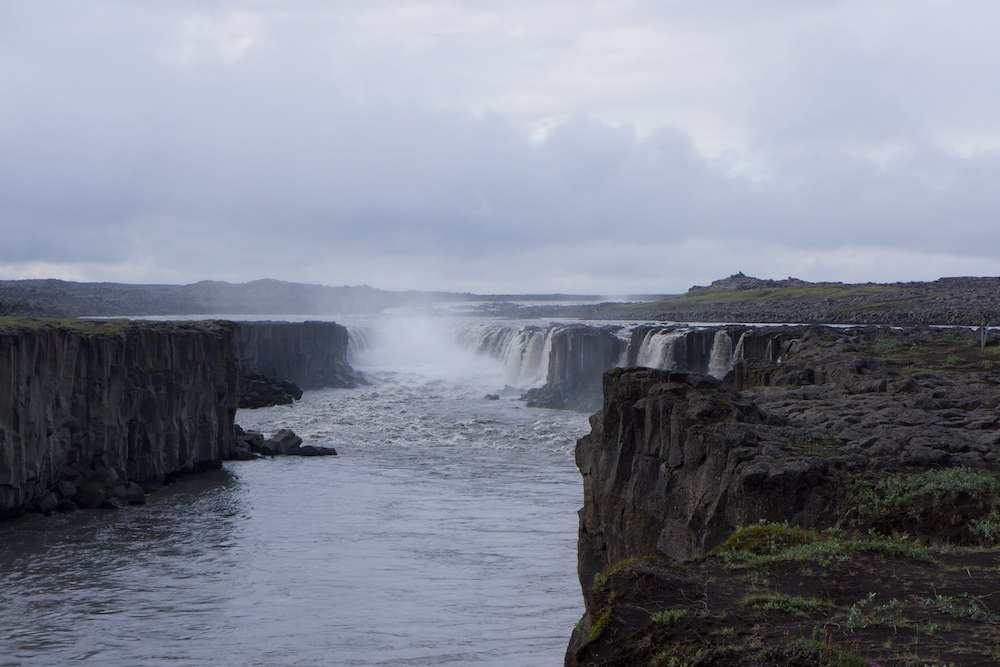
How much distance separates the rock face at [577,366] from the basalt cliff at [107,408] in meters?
21.9

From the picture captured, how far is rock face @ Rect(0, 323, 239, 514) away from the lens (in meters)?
29.2

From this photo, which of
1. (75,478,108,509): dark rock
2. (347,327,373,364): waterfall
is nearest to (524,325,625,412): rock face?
(347,327,373,364): waterfall

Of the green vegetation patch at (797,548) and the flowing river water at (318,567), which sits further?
A: the flowing river water at (318,567)

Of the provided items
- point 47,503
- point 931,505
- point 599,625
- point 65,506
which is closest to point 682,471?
point 931,505

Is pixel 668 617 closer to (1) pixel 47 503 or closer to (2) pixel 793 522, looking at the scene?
(2) pixel 793 522

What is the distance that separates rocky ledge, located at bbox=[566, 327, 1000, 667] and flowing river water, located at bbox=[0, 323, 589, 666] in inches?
148

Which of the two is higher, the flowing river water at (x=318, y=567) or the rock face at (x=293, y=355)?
the rock face at (x=293, y=355)

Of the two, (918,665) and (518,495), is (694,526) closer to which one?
(918,665)

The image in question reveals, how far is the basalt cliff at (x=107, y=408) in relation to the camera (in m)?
29.3

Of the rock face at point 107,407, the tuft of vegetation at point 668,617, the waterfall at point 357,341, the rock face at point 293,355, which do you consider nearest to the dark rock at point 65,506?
the rock face at point 107,407

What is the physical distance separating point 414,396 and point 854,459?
53.2m

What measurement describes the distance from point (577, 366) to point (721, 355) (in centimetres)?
1262

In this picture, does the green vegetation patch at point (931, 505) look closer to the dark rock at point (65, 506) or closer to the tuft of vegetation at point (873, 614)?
the tuft of vegetation at point (873, 614)

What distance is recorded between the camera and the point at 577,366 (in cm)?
6341
